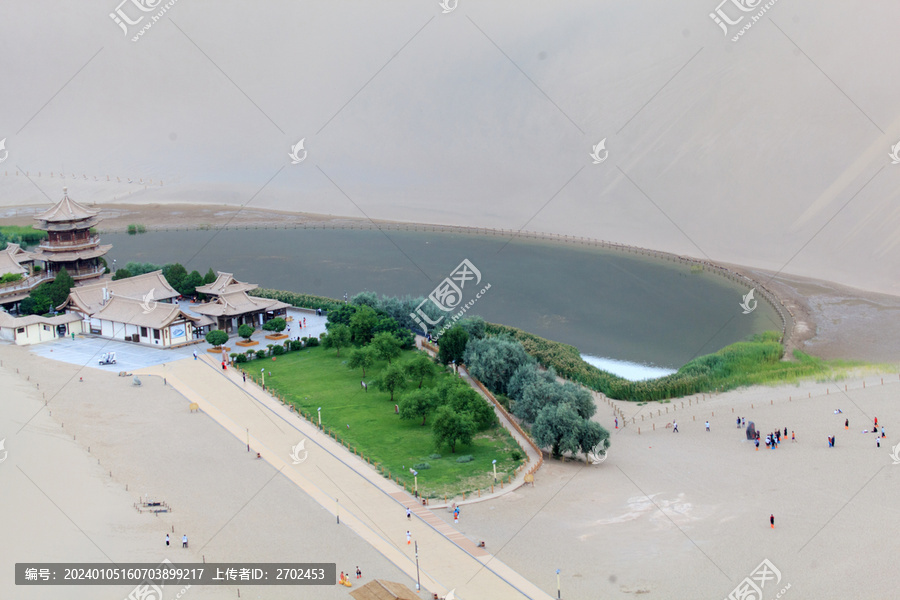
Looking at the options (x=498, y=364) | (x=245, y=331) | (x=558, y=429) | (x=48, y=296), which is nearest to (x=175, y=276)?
(x=48, y=296)

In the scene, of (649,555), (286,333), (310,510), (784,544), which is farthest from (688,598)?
(286,333)

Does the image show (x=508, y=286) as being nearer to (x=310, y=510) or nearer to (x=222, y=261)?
(x=222, y=261)

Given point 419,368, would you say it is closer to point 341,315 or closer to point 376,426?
point 376,426

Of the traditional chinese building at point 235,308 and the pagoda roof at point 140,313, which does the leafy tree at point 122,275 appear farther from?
the traditional chinese building at point 235,308

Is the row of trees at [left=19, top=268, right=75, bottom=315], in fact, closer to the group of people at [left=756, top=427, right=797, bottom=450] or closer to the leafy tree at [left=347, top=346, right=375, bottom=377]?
the leafy tree at [left=347, top=346, right=375, bottom=377]

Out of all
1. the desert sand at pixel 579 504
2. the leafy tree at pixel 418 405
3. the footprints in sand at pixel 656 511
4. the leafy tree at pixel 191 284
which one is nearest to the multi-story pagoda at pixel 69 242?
the leafy tree at pixel 191 284

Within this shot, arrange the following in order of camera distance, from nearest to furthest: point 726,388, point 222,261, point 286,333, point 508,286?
point 726,388 < point 286,333 < point 508,286 < point 222,261

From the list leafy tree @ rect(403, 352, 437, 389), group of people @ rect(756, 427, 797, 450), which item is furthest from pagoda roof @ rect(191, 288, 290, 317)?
group of people @ rect(756, 427, 797, 450)
